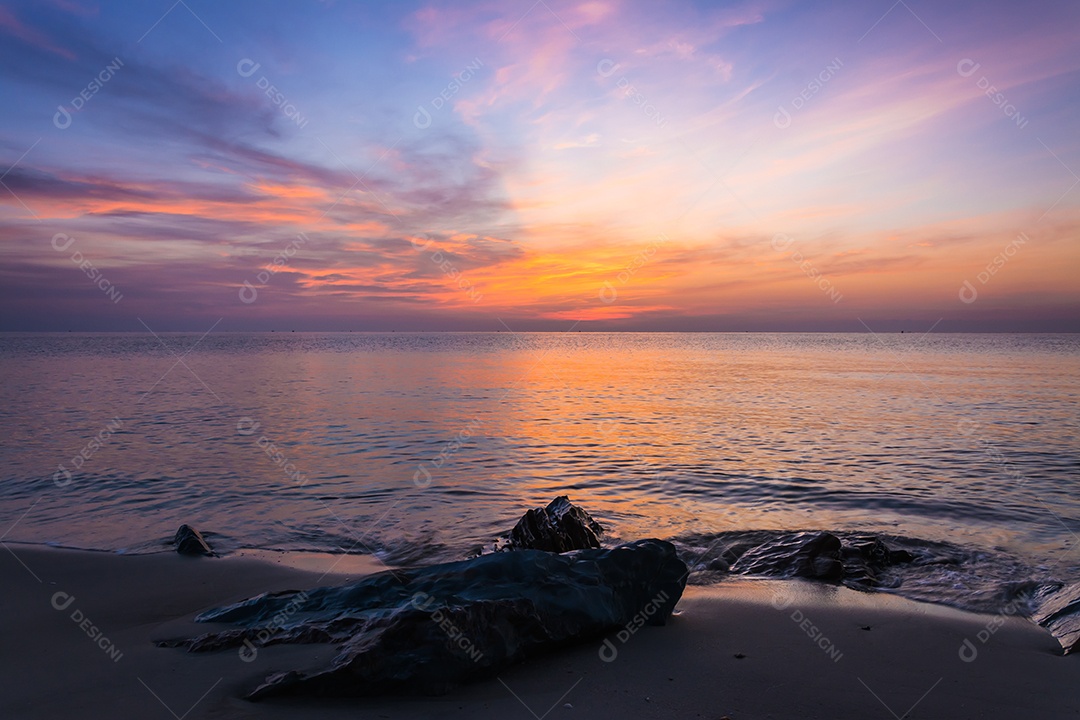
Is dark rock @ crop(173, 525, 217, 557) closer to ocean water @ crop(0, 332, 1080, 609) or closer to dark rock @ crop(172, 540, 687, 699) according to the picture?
ocean water @ crop(0, 332, 1080, 609)

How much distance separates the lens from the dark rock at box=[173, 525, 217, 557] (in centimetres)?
930

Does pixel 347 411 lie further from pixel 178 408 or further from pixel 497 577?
pixel 497 577

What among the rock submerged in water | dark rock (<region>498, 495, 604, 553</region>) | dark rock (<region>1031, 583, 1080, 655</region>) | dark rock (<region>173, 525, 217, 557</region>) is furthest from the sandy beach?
dark rock (<region>498, 495, 604, 553</region>)

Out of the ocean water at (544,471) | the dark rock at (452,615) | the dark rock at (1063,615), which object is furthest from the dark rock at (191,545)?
the dark rock at (1063,615)

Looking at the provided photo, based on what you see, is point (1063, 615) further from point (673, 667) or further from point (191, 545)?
point (191, 545)

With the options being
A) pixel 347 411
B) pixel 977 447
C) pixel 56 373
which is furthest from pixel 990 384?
pixel 56 373

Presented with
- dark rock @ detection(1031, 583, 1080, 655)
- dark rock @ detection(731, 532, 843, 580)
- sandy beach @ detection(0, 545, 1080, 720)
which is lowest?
dark rock @ detection(1031, 583, 1080, 655)

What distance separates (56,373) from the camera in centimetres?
4522

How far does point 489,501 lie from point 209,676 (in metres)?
7.74

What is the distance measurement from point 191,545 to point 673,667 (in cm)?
770

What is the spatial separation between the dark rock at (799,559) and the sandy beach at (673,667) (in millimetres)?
496

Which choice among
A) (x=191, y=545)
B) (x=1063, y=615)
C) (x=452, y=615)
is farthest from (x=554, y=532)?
(x=1063, y=615)

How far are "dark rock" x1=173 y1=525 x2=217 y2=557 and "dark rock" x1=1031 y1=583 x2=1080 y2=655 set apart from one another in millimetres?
10711

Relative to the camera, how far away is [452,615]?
5.14 m
